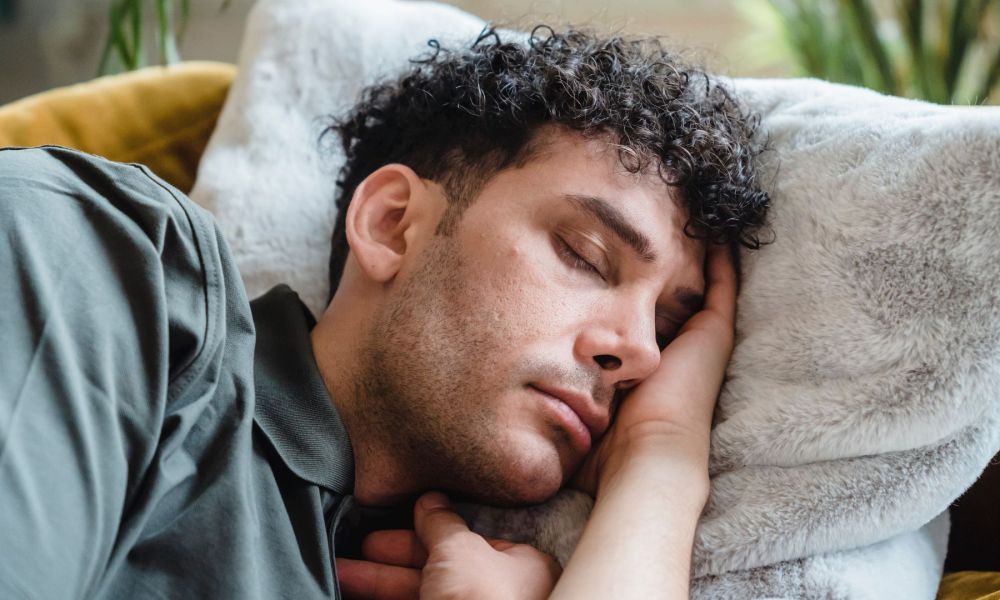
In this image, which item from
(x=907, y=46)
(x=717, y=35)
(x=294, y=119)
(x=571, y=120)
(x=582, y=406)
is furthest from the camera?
(x=717, y=35)

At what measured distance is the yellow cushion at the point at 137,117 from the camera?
1305 mm

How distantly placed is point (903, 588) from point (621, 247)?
44 centimetres

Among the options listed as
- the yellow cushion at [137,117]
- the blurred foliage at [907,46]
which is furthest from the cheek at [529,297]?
the blurred foliage at [907,46]

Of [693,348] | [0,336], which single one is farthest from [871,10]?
[0,336]

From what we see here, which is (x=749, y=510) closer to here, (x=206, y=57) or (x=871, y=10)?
(x=871, y=10)

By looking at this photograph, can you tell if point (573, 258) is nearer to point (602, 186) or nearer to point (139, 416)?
point (602, 186)

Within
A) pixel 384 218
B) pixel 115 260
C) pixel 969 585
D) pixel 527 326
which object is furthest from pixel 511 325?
pixel 969 585

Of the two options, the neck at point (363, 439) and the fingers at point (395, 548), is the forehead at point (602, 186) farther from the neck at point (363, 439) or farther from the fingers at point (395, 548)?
the fingers at point (395, 548)

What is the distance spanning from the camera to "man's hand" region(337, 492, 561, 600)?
0.79 meters

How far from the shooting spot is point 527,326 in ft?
2.89

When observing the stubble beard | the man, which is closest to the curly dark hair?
the man

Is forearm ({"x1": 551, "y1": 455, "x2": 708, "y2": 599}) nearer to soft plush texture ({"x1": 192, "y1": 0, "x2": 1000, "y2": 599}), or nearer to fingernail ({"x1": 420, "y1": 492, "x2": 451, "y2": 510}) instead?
soft plush texture ({"x1": 192, "y1": 0, "x2": 1000, "y2": 599})

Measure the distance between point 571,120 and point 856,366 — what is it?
1.36ft

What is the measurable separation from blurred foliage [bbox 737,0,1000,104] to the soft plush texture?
0.61 metres
